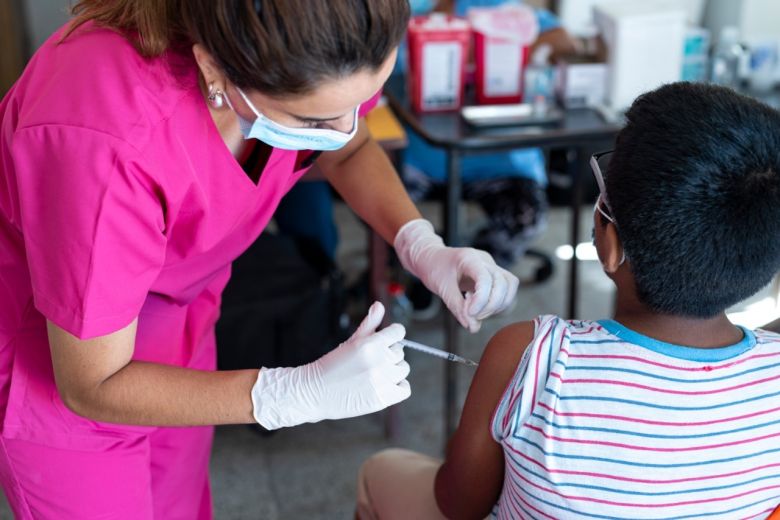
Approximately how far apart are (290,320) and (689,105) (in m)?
1.32

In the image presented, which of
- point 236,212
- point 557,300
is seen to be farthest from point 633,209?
point 557,300

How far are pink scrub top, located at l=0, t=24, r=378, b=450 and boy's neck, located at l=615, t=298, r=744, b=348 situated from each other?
1.63 ft

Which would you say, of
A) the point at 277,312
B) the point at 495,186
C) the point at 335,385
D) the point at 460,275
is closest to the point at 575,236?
the point at 495,186

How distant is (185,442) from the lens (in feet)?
4.37

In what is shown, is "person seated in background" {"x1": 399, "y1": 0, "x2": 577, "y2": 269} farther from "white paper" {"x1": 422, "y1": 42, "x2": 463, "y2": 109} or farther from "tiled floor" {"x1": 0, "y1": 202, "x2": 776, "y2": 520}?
"white paper" {"x1": 422, "y1": 42, "x2": 463, "y2": 109}

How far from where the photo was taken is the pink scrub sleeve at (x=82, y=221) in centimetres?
90

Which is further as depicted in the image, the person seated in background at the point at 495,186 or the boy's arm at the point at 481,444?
the person seated in background at the point at 495,186

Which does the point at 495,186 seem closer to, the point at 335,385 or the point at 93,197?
the point at 335,385

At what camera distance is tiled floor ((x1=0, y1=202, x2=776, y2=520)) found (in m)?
1.97

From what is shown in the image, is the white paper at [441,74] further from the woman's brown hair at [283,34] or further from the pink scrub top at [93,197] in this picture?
the woman's brown hair at [283,34]

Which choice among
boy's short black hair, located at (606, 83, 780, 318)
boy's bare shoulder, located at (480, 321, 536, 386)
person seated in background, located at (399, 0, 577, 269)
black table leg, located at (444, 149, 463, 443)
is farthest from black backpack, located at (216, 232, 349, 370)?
boy's short black hair, located at (606, 83, 780, 318)

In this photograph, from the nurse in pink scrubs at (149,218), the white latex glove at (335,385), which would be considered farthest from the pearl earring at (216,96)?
the white latex glove at (335,385)

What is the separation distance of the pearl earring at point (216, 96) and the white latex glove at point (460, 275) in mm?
395

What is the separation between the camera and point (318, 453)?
213 cm
